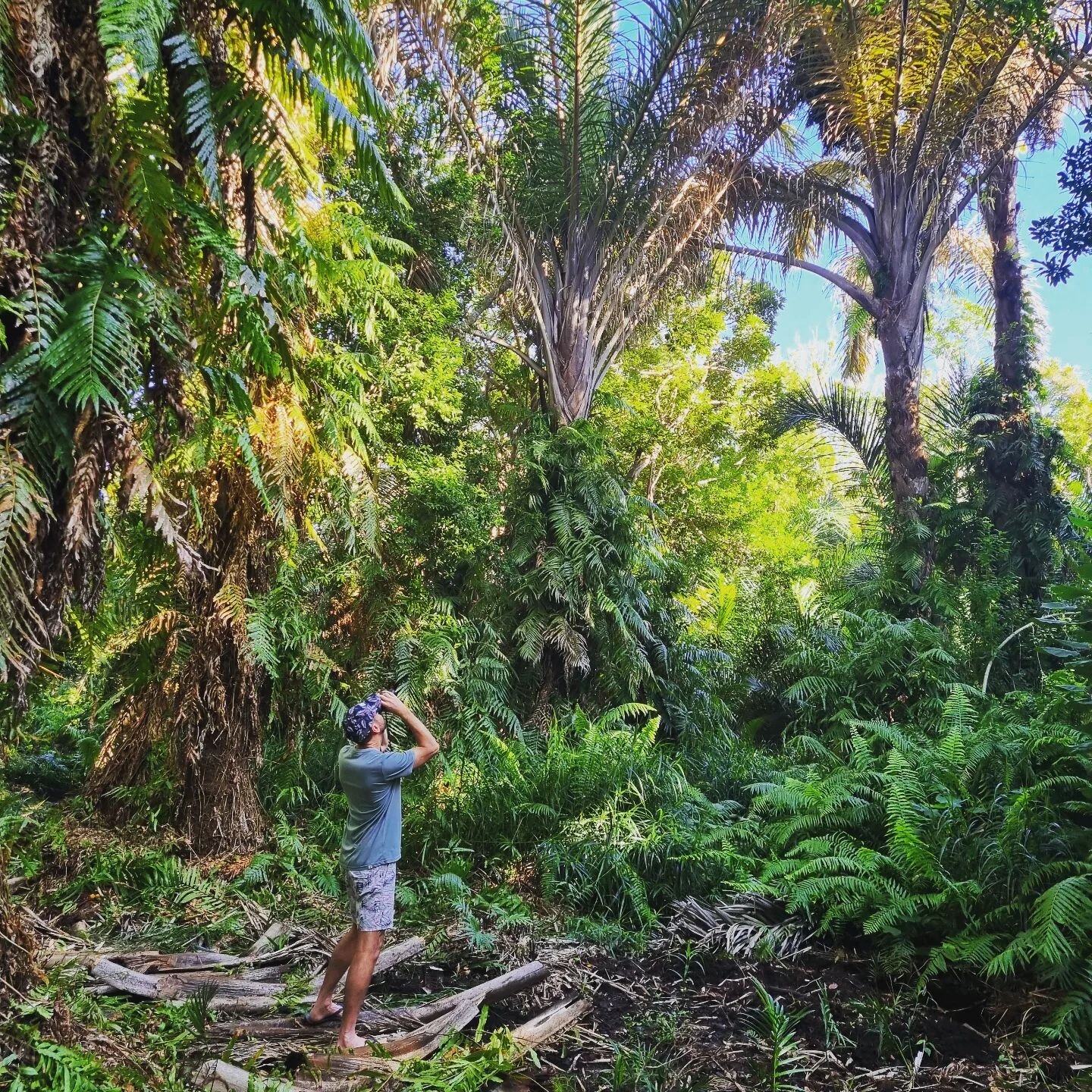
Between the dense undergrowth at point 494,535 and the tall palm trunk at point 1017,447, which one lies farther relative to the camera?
the tall palm trunk at point 1017,447

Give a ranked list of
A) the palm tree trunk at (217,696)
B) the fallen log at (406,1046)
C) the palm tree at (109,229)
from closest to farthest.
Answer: the palm tree at (109,229)
the fallen log at (406,1046)
the palm tree trunk at (217,696)

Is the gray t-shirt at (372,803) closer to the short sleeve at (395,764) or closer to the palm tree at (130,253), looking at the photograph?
the short sleeve at (395,764)

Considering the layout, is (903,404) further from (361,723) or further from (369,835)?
(369,835)

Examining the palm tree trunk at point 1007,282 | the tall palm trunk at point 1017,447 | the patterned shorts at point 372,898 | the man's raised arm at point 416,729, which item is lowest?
the patterned shorts at point 372,898

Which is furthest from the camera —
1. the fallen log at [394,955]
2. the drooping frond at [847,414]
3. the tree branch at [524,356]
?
the drooping frond at [847,414]

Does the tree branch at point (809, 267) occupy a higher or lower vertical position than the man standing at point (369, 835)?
higher

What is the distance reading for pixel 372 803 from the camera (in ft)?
10.7

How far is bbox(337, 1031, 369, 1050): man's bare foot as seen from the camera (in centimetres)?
288

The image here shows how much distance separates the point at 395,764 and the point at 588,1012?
1.40 m

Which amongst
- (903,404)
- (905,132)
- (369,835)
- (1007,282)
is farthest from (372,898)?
(1007,282)

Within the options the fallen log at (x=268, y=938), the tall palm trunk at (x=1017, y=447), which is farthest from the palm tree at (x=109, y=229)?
the tall palm trunk at (x=1017, y=447)

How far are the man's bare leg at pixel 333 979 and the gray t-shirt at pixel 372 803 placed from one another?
0.94 ft

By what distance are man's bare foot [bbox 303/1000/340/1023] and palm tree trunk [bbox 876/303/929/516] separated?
838 cm

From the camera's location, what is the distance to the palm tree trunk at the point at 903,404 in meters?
9.56
